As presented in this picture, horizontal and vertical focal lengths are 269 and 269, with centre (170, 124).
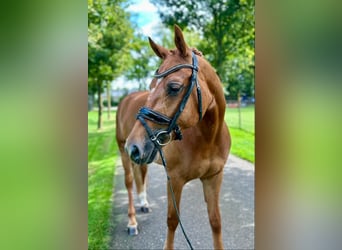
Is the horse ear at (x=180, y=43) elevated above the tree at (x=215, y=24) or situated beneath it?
situated beneath

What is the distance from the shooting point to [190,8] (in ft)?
21.0

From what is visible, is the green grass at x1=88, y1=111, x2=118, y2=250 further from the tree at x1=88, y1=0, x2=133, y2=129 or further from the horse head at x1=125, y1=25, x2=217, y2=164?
the horse head at x1=125, y1=25, x2=217, y2=164

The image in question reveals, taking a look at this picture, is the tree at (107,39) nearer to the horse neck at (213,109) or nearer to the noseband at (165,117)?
the horse neck at (213,109)

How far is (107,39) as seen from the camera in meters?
7.29

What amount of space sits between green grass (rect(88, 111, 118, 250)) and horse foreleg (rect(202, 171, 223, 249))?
1.21 meters

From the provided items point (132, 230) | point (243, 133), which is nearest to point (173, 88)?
point (132, 230)

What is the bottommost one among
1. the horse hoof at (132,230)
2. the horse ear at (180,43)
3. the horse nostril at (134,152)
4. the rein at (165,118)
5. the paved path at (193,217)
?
the paved path at (193,217)

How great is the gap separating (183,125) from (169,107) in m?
0.16

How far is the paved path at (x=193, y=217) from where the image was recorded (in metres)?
3.02

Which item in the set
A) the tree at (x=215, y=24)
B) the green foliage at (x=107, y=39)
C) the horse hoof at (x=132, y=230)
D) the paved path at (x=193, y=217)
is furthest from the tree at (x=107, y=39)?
the horse hoof at (x=132, y=230)

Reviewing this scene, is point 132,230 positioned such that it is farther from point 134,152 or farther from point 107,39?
point 107,39

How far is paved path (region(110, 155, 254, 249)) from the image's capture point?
9.92ft
